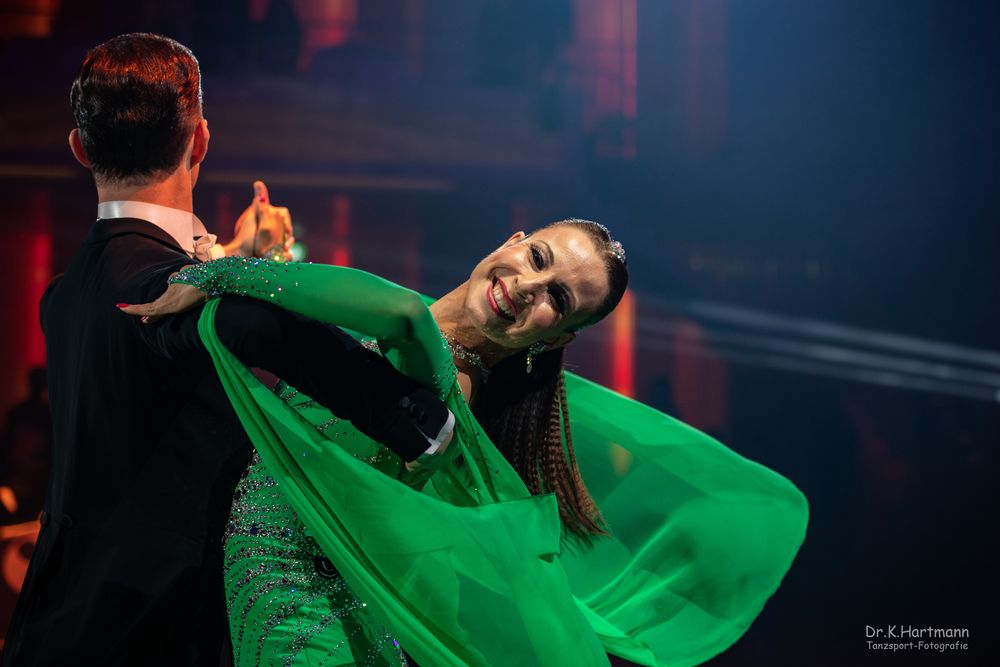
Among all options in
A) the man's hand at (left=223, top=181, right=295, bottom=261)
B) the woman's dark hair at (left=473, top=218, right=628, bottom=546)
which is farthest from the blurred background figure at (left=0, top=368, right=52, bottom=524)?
the woman's dark hair at (left=473, top=218, right=628, bottom=546)

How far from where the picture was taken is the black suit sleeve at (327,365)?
3.85 ft

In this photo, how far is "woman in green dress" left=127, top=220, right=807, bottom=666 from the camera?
50.2 inches

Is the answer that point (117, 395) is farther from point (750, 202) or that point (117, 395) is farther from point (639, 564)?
point (750, 202)

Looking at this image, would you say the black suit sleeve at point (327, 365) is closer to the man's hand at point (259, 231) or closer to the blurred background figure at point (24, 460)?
the man's hand at point (259, 231)

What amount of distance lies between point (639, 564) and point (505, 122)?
6.20ft

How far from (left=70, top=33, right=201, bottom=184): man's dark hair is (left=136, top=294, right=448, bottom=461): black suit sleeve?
0.96 feet

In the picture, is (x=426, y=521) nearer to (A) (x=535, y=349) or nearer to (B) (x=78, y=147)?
(A) (x=535, y=349)

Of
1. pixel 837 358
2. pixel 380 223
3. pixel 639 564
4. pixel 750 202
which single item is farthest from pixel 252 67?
pixel 837 358

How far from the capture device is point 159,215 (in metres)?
1.40

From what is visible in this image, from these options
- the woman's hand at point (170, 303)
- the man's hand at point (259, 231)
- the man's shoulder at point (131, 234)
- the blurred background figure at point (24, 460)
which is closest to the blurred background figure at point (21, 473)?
the blurred background figure at point (24, 460)

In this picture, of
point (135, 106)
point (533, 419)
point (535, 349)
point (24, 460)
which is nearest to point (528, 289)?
point (535, 349)

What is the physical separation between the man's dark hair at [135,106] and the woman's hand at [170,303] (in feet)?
0.85

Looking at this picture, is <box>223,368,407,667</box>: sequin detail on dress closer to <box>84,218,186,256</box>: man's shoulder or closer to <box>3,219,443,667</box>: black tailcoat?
<box>3,219,443,667</box>: black tailcoat

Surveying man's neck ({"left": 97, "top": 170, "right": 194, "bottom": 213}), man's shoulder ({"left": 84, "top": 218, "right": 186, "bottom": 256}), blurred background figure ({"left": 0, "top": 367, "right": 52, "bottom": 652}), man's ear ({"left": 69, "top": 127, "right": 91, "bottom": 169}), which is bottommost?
blurred background figure ({"left": 0, "top": 367, "right": 52, "bottom": 652})
